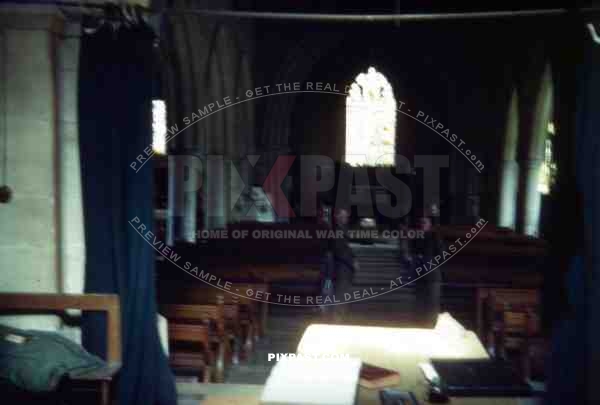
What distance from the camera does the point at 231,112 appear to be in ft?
39.8

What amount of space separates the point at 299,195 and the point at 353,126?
2956 millimetres

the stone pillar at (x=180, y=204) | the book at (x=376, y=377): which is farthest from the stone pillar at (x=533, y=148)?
the book at (x=376, y=377)

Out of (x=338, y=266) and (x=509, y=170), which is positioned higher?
(x=509, y=170)

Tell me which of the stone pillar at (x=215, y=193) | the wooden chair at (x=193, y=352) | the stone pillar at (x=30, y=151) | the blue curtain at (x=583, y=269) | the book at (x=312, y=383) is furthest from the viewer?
the stone pillar at (x=215, y=193)

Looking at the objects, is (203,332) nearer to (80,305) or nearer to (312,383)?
(80,305)

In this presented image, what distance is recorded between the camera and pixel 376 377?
2086mm

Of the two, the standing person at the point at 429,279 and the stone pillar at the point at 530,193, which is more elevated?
the stone pillar at the point at 530,193

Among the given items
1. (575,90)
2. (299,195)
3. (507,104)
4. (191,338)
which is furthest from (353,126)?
(575,90)

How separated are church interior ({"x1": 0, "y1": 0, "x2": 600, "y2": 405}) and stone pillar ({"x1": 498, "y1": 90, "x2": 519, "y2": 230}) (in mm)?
53

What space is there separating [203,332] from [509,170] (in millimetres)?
10648

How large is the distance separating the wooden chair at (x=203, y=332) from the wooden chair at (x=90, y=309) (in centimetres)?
100

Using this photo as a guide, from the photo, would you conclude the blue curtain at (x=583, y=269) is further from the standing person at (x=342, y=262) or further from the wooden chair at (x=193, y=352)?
the standing person at (x=342, y=262)

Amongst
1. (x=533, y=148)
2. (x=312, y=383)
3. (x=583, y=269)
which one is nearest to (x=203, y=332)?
(x=312, y=383)

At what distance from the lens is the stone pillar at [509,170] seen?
43.0 feet
